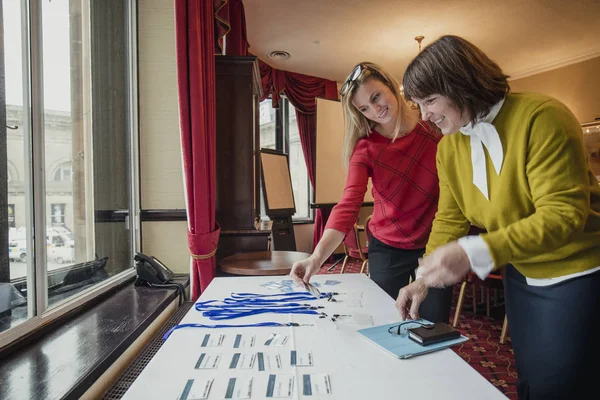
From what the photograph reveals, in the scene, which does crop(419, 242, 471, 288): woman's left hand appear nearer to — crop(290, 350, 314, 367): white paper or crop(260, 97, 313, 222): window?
crop(290, 350, 314, 367): white paper

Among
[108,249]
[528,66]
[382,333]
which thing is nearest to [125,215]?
[108,249]

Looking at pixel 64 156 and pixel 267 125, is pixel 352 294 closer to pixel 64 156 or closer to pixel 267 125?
pixel 64 156

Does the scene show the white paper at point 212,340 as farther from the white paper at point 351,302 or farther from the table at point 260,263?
the table at point 260,263

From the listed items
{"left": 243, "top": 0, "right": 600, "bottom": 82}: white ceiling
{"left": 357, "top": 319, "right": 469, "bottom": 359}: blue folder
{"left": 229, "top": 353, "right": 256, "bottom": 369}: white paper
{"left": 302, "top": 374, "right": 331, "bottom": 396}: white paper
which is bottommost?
{"left": 302, "top": 374, "right": 331, "bottom": 396}: white paper

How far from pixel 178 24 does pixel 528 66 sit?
5483mm

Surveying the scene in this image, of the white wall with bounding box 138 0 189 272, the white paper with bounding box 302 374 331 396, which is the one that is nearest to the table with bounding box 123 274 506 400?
the white paper with bounding box 302 374 331 396

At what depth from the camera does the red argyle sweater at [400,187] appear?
1.45m

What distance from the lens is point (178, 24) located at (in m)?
1.75

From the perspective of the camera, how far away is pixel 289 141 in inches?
220

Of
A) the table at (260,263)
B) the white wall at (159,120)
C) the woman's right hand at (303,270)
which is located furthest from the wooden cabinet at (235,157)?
the woman's right hand at (303,270)

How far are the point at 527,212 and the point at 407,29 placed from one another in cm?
390

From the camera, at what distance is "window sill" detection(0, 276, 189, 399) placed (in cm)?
82

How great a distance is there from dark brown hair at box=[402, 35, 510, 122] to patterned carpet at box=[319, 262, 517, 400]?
1450 millimetres

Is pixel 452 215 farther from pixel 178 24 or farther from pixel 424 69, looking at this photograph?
pixel 178 24
